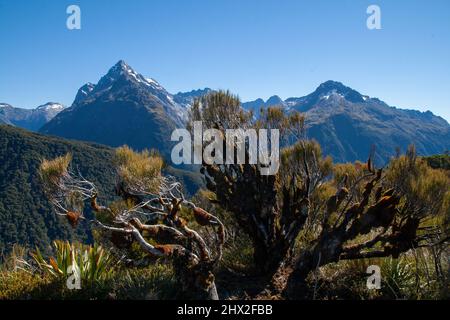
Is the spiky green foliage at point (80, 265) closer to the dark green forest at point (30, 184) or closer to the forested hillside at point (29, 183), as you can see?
the dark green forest at point (30, 184)

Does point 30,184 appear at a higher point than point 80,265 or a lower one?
lower

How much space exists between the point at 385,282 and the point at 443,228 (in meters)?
1.46

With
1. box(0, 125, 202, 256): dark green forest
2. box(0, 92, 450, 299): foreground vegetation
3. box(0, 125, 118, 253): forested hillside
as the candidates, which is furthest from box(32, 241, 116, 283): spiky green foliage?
box(0, 125, 118, 253): forested hillside

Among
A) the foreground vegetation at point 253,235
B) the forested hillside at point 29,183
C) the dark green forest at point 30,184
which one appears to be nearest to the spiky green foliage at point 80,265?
the foreground vegetation at point 253,235

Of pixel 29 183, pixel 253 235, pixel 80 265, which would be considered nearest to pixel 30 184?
pixel 29 183

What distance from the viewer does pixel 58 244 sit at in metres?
7.76

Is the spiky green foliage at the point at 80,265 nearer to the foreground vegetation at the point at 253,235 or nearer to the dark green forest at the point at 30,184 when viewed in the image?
the foreground vegetation at the point at 253,235

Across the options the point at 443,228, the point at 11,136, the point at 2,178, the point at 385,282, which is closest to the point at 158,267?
the point at 385,282

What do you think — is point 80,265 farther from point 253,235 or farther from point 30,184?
point 30,184

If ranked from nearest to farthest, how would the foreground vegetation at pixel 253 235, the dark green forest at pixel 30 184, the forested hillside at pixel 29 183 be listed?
the foreground vegetation at pixel 253 235
the dark green forest at pixel 30 184
the forested hillside at pixel 29 183

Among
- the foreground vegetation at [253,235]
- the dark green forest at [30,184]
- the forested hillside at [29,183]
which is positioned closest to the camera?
the foreground vegetation at [253,235]

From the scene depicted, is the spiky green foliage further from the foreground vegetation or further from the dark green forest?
the dark green forest

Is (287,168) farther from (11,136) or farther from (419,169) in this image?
(11,136)

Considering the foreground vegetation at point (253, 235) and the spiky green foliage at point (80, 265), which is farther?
the spiky green foliage at point (80, 265)
